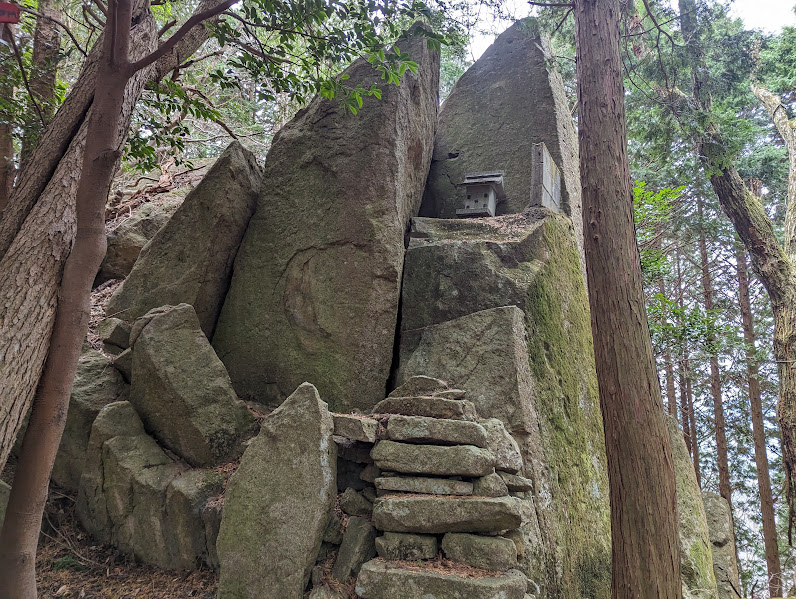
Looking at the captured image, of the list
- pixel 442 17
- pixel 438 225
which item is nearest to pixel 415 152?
pixel 438 225

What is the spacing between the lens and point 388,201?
6.19 metres

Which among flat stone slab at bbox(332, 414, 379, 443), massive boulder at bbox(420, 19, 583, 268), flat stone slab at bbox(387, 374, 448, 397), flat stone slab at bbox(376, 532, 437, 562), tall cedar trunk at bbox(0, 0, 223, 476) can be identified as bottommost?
flat stone slab at bbox(376, 532, 437, 562)

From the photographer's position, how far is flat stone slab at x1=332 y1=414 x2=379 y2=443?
4.08m

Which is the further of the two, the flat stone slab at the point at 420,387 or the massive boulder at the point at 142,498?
the flat stone slab at the point at 420,387

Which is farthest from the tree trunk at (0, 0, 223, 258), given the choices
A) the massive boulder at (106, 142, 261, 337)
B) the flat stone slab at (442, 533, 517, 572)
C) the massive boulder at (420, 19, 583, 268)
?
the massive boulder at (420, 19, 583, 268)

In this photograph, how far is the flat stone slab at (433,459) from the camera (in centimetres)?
377

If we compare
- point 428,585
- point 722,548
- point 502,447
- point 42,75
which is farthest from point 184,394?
point 722,548

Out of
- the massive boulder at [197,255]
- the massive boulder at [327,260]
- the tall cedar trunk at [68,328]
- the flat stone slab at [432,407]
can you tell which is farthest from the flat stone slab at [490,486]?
the massive boulder at [197,255]

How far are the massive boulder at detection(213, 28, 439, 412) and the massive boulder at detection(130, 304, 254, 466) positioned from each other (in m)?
0.89

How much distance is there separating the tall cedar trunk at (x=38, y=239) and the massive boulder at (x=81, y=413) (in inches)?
60.5

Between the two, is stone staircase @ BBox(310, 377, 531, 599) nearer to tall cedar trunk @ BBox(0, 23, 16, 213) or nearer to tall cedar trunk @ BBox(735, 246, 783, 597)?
tall cedar trunk @ BBox(0, 23, 16, 213)

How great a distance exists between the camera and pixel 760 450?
11391 millimetres

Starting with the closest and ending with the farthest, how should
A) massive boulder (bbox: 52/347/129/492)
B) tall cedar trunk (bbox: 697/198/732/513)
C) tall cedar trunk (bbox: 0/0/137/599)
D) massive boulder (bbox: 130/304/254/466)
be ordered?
tall cedar trunk (bbox: 0/0/137/599), massive boulder (bbox: 130/304/254/466), massive boulder (bbox: 52/347/129/492), tall cedar trunk (bbox: 697/198/732/513)

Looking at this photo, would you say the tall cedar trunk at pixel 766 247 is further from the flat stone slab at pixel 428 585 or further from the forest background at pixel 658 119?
the flat stone slab at pixel 428 585
